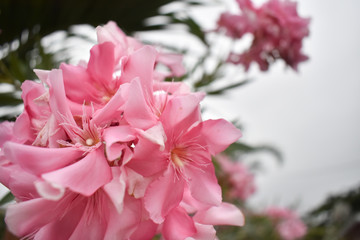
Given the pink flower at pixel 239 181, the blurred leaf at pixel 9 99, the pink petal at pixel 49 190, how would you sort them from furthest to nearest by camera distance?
the pink flower at pixel 239 181
the blurred leaf at pixel 9 99
the pink petal at pixel 49 190

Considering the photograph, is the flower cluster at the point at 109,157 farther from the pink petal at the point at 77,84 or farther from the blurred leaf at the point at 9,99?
the blurred leaf at the point at 9,99

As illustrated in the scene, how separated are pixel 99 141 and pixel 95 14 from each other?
1.88 feet

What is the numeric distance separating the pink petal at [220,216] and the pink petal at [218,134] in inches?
2.6

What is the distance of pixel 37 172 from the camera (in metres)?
0.22

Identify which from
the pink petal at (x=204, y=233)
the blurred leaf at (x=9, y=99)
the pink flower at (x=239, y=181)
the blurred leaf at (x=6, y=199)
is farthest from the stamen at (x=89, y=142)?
the pink flower at (x=239, y=181)

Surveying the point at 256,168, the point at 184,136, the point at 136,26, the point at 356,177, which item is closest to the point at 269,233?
the point at 256,168

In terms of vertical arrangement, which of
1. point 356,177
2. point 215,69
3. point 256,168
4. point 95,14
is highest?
point 95,14

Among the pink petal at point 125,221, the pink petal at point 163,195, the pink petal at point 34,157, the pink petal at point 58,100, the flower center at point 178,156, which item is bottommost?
the pink petal at point 125,221

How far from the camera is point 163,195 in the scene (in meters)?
0.25

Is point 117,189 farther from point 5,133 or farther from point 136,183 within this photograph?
point 5,133

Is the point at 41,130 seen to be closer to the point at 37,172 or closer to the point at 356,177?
the point at 37,172

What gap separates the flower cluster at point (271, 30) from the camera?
0.69 metres

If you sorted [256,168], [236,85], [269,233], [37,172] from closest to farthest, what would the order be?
[37,172]
[236,85]
[269,233]
[256,168]

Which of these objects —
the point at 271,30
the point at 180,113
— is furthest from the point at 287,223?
the point at 180,113
